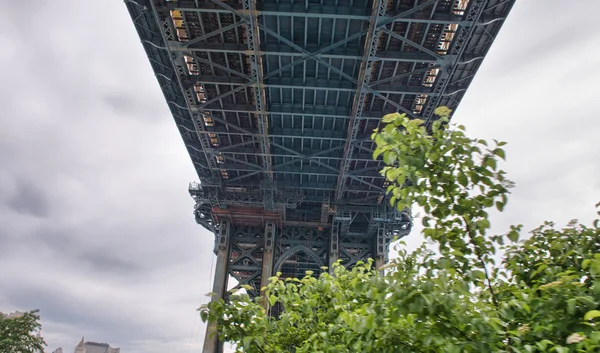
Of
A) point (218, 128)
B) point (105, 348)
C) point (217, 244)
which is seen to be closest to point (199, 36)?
point (218, 128)

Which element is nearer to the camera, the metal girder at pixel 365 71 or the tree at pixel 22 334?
the metal girder at pixel 365 71

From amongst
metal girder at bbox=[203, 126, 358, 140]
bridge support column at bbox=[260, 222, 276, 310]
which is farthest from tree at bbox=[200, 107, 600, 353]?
bridge support column at bbox=[260, 222, 276, 310]

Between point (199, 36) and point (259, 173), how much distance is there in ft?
48.9

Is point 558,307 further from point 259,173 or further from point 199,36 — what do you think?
point 259,173

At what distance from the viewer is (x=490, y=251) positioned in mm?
4168

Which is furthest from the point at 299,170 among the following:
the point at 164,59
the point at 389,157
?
the point at 389,157

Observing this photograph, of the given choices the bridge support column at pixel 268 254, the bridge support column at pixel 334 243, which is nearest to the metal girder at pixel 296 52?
the bridge support column at pixel 268 254

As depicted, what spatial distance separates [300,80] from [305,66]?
50.3 inches

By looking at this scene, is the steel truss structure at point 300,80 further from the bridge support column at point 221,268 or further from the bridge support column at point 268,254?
the bridge support column at point 221,268

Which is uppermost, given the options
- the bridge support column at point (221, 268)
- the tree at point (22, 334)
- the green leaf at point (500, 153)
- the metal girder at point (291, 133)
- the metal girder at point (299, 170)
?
the metal girder at point (291, 133)

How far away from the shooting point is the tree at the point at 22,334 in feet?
90.7

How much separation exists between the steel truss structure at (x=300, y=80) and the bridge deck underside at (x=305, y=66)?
0.23ft

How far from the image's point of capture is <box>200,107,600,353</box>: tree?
3.18 m

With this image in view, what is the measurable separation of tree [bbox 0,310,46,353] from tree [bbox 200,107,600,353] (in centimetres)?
3065
